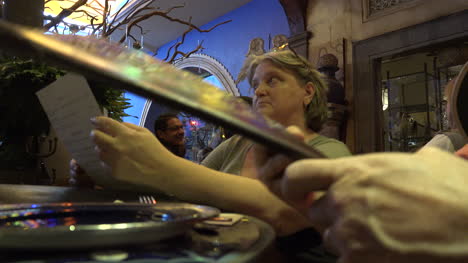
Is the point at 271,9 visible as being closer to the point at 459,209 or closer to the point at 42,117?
the point at 42,117

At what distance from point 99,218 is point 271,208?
38 centimetres

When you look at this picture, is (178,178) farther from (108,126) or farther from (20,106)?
(20,106)

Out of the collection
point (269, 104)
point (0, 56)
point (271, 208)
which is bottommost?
point (271, 208)

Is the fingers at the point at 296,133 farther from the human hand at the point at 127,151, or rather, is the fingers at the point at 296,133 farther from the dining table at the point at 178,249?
the human hand at the point at 127,151

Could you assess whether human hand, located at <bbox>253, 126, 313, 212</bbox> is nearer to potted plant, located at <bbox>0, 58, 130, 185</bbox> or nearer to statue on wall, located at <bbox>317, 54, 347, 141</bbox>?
potted plant, located at <bbox>0, 58, 130, 185</bbox>

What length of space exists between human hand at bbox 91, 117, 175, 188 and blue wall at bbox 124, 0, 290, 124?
3062 mm

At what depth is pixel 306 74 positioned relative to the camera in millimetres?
1333

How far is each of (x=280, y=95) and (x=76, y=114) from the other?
0.75m

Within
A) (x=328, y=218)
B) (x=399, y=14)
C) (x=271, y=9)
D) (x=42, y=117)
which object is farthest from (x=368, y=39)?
(x=328, y=218)

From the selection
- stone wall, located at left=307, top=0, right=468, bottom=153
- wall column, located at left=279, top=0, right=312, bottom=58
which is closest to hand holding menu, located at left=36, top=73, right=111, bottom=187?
stone wall, located at left=307, top=0, right=468, bottom=153

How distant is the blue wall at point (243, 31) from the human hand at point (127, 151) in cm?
306

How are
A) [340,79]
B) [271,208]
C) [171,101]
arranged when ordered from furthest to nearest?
[340,79] < [271,208] < [171,101]

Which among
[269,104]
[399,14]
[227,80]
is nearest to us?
[269,104]

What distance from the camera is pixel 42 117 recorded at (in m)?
1.03
